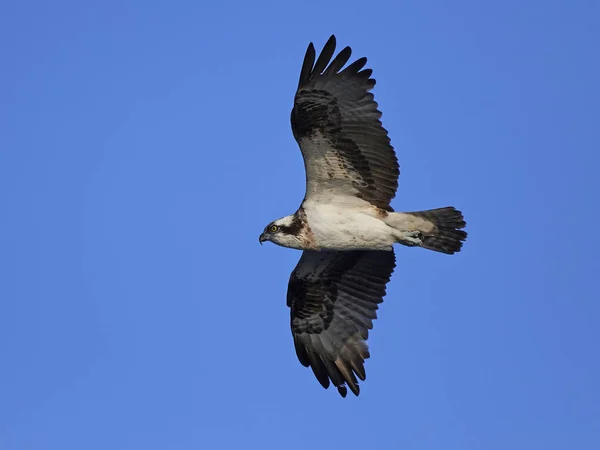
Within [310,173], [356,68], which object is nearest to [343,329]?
[310,173]

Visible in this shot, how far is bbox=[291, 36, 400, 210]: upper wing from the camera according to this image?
39.5ft

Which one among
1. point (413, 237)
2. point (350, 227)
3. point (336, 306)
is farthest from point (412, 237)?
point (336, 306)

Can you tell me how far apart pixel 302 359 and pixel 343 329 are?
74 cm

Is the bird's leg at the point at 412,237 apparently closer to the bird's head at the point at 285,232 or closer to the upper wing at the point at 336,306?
the upper wing at the point at 336,306

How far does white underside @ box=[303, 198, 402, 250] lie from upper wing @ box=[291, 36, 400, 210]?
0.34 metres

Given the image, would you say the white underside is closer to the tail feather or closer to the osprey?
the osprey

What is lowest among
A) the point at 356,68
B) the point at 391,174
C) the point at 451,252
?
the point at 451,252

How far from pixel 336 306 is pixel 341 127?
9.56ft

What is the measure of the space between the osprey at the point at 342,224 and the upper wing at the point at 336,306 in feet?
0.05

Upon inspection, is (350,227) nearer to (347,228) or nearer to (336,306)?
(347,228)

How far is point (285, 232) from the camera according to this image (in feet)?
42.1

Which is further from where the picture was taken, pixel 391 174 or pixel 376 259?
pixel 376 259

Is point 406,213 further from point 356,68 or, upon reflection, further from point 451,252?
point 356,68

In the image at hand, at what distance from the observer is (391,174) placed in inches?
491
